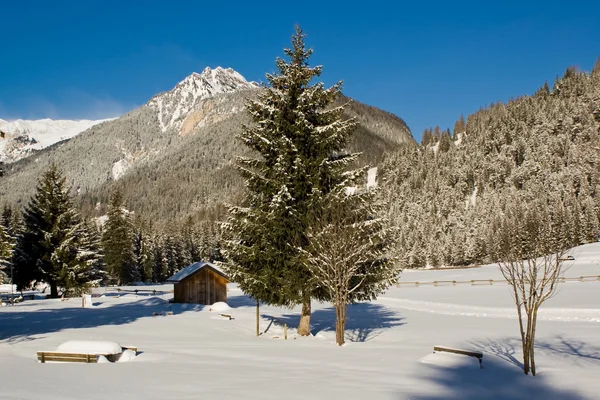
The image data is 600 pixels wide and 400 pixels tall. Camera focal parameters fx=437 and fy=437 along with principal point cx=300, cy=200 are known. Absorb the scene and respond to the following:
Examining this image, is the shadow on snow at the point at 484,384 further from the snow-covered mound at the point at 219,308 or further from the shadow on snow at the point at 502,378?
the snow-covered mound at the point at 219,308

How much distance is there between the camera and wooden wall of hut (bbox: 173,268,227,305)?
36.2 metres

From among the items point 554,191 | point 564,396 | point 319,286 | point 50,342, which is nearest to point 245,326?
point 319,286

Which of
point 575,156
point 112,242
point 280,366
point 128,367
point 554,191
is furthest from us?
point 575,156

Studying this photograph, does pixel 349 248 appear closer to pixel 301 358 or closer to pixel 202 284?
pixel 301 358

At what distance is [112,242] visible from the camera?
62.1 metres

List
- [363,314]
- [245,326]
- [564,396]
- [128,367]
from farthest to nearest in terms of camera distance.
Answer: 1. [363,314]
2. [245,326]
3. [128,367]
4. [564,396]

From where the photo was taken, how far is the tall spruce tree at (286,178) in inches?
685

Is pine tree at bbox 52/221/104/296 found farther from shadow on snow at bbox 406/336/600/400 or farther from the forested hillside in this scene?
the forested hillside

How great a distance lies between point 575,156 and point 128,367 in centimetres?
12001

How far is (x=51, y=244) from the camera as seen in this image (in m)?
34.8

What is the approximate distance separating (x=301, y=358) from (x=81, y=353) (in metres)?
6.38

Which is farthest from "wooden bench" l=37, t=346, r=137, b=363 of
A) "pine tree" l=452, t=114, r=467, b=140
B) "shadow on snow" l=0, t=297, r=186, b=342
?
"pine tree" l=452, t=114, r=467, b=140

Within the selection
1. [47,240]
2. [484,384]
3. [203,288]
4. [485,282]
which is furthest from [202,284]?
[485,282]

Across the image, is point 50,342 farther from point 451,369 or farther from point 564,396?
point 564,396
